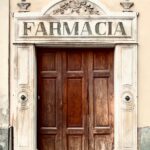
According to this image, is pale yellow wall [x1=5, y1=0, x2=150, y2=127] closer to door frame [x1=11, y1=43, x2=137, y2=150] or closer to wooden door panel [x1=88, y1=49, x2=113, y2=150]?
door frame [x1=11, y1=43, x2=137, y2=150]

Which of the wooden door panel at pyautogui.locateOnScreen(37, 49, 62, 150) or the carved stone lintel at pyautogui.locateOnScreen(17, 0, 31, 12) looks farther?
the wooden door panel at pyautogui.locateOnScreen(37, 49, 62, 150)

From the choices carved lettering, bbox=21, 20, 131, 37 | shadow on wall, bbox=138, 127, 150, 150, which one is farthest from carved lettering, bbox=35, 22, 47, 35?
shadow on wall, bbox=138, 127, 150, 150

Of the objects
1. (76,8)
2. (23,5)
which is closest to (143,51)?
(76,8)

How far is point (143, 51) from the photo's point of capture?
938 centimetres

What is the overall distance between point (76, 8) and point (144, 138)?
2.87 metres

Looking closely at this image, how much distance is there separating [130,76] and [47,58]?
5.58 ft

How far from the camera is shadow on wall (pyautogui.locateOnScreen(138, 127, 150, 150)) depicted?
9328 millimetres

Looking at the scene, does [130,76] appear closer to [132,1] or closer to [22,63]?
[132,1]

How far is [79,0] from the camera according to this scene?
9375 millimetres

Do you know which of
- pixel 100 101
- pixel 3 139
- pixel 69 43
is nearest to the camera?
pixel 3 139

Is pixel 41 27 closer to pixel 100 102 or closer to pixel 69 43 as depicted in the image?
pixel 69 43

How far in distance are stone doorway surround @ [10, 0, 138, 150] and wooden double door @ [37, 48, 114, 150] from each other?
0.29m

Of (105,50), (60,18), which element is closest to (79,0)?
(60,18)

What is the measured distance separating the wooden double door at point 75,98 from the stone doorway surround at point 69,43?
0.29 m
